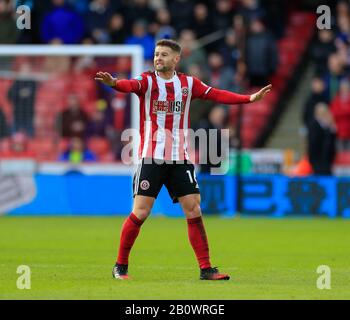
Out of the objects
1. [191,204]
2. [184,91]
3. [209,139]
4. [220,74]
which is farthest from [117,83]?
[220,74]

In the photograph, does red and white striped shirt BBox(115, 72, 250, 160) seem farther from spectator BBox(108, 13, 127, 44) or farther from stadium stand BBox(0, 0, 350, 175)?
spectator BBox(108, 13, 127, 44)

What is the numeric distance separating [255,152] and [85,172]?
146 inches

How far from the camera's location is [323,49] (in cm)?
2492

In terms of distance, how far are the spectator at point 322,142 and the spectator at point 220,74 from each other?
6.23ft

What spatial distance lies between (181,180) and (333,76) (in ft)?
45.8

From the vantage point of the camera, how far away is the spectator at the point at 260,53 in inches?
935

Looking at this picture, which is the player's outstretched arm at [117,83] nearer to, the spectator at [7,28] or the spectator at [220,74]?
the spectator at [220,74]

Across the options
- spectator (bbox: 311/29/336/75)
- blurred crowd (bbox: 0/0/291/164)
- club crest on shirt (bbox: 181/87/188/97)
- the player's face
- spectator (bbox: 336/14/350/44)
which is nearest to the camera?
the player's face

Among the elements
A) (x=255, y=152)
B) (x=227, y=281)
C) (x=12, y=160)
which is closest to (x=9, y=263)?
(x=227, y=281)

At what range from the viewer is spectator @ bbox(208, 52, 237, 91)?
76.8ft

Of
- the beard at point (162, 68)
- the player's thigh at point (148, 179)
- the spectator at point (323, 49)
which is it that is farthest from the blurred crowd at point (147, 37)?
the beard at point (162, 68)

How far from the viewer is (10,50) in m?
21.9

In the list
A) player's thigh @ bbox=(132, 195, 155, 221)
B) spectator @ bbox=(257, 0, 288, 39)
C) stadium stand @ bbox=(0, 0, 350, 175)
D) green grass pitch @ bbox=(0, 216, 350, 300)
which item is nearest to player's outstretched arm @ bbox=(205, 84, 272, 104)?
player's thigh @ bbox=(132, 195, 155, 221)

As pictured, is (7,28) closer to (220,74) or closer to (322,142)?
(220,74)
